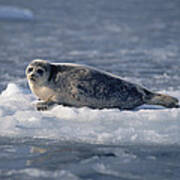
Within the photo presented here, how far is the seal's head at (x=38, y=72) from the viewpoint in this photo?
A: 5141 millimetres

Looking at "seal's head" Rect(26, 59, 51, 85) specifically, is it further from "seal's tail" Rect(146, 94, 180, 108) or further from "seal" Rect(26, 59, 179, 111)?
"seal's tail" Rect(146, 94, 180, 108)

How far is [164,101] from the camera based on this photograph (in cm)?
517

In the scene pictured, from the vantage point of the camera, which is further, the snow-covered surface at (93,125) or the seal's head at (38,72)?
the seal's head at (38,72)

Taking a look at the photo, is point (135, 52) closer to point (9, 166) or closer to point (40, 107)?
point (40, 107)

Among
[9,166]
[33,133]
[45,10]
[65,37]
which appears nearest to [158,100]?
[33,133]

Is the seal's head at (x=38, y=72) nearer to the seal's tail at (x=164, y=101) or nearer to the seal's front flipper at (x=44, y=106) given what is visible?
the seal's front flipper at (x=44, y=106)

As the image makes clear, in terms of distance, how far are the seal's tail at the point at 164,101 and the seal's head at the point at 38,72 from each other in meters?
1.17

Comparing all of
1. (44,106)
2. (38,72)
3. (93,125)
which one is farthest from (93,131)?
(38,72)

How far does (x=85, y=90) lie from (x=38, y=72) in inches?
21.6

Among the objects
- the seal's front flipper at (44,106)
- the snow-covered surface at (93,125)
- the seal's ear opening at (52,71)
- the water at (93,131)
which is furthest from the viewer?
the seal's ear opening at (52,71)

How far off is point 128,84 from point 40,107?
3.36 ft

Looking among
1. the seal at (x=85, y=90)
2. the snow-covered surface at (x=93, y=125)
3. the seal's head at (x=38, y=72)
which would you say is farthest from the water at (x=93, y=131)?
the seal's head at (x=38, y=72)

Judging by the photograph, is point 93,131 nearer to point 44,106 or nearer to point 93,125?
point 93,125

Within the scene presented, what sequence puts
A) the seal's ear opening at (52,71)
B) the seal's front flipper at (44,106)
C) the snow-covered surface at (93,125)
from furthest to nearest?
the seal's ear opening at (52,71), the seal's front flipper at (44,106), the snow-covered surface at (93,125)
